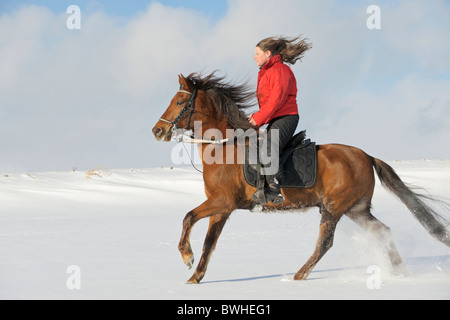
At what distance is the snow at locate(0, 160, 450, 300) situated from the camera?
230 inches

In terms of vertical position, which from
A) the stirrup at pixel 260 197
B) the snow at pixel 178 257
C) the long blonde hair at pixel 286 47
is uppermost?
the long blonde hair at pixel 286 47

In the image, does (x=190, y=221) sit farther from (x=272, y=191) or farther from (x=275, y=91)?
(x=275, y=91)

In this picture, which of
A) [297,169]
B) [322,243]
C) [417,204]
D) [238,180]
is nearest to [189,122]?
[238,180]

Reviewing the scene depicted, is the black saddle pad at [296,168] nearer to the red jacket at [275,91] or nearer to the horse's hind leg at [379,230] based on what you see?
the red jacket at [275,91]

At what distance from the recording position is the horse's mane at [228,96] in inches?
258

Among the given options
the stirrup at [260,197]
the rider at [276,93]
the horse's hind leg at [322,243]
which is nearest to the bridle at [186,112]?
the rider at [276,93]

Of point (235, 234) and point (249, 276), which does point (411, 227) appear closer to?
point (235, 234)

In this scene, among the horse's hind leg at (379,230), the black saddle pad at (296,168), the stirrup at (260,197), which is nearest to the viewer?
the stirrup at (260,197)

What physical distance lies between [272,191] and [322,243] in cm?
99

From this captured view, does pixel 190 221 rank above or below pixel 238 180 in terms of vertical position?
below

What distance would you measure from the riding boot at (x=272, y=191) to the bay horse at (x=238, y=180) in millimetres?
172

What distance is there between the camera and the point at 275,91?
6406 mm

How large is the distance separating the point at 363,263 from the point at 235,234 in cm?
411

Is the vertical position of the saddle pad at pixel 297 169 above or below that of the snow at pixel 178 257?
above
